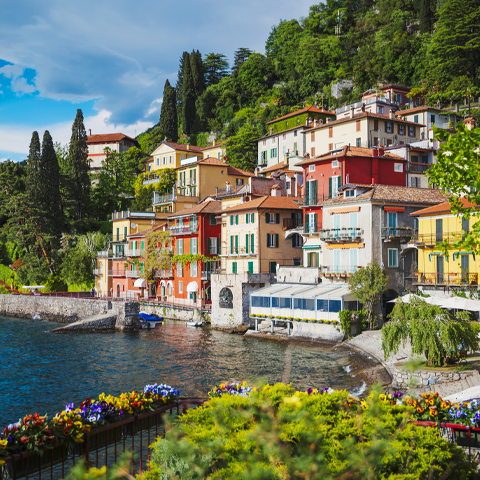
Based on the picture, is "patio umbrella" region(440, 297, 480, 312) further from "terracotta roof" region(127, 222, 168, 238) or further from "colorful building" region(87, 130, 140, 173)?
"colorful building" region(87, 130, 140, 173)

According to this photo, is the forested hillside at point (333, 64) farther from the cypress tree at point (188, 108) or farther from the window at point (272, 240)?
the window at point (272, 240)

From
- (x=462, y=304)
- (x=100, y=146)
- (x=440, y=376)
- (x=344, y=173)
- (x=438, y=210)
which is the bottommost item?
(x=440, y=376)

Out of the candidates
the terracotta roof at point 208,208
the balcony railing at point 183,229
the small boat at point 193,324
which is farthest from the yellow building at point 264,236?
the small boat at point 193,324

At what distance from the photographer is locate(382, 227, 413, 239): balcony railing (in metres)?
37.3

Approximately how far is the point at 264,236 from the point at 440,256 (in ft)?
59.3

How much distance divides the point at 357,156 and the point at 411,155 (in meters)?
8.35

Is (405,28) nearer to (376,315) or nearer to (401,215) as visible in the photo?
(401,215)

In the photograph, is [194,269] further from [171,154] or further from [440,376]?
[440,376]

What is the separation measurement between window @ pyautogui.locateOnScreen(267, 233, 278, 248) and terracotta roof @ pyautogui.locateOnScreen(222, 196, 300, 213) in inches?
103

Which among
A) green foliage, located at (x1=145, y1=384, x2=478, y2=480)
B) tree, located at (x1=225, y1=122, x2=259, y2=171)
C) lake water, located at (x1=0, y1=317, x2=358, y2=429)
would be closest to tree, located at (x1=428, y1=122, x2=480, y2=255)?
green foliage, located at (x1=145, y1=384, x2=478, y2=480)

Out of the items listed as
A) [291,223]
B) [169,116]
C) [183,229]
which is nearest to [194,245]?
[183,229]

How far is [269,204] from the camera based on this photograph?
48.3 meters

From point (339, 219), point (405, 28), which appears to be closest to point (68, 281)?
point (339, 219)

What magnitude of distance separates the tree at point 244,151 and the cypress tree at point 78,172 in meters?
22.9
